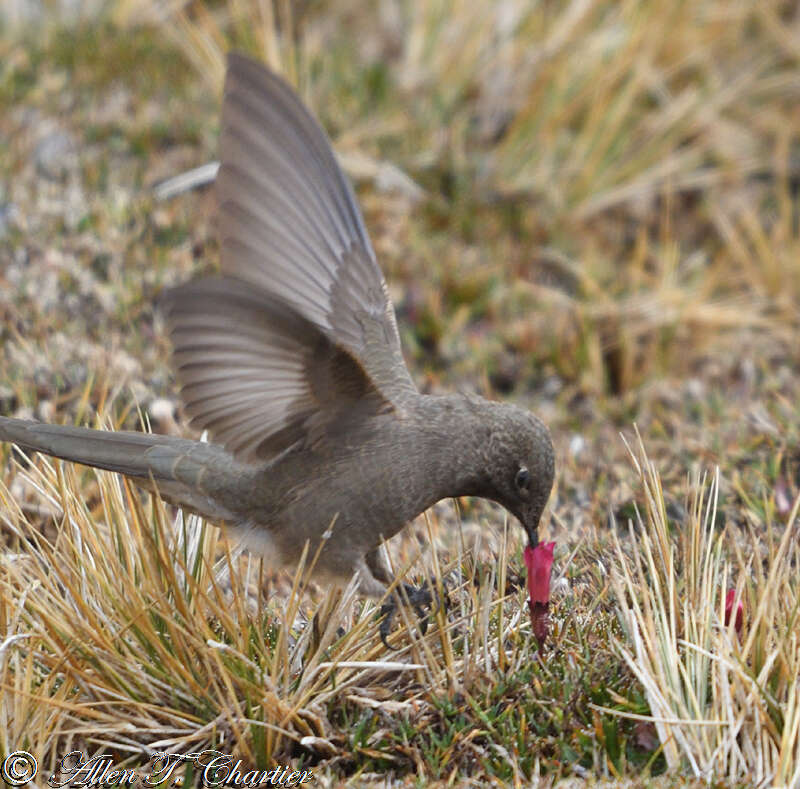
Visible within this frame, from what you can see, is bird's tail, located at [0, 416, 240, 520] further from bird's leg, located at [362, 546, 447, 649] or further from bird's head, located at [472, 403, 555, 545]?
bird's head, located at [472, 403, 555, 545]

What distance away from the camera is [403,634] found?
9.89ft

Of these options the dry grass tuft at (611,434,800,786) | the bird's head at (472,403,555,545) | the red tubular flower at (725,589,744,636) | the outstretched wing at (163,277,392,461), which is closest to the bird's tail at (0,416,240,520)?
the outstretched wing at (163,277,392,461)

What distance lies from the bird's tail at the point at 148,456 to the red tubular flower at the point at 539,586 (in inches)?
37.9

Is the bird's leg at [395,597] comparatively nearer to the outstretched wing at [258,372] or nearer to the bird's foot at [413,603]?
the bird's foot at [413,603]

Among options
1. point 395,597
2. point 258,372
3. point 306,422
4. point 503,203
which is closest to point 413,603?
point 395,597

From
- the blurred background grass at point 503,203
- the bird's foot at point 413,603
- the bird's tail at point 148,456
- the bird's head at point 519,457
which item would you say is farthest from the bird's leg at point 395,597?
the blurred background grass at point 503,203

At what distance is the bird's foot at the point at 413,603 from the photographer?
2986 millimetres

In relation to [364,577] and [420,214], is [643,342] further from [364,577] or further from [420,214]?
[364,577]

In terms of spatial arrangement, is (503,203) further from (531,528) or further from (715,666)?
(715,666)

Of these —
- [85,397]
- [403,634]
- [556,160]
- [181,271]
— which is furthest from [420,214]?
[403,634]

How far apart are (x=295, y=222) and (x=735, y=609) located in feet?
4.88

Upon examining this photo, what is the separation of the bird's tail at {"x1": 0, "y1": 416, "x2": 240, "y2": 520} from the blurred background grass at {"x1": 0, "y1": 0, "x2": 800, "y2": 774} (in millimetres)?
999

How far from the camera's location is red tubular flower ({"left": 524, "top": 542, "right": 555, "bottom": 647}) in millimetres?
2865

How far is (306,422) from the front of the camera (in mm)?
3252
